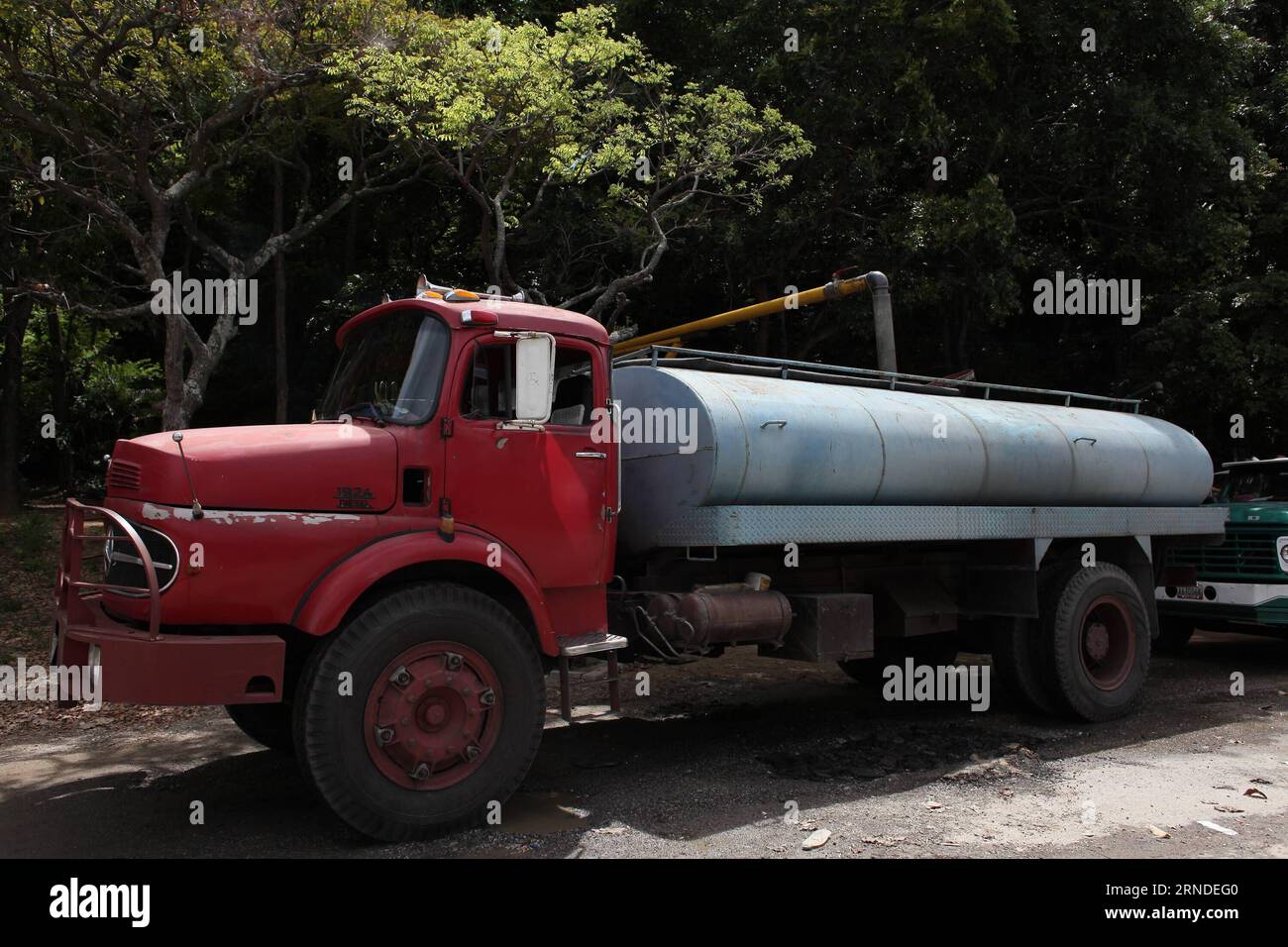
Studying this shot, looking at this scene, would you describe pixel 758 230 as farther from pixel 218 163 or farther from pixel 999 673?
pixel 999 673

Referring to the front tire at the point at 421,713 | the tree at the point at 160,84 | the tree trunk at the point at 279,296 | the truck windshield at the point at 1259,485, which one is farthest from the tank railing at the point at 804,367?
the tree trunk at the point at 279,296

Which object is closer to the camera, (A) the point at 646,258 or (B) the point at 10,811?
(B) the point at 10,811

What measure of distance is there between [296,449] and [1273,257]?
18.9 meters

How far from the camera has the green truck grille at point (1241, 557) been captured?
1040cm

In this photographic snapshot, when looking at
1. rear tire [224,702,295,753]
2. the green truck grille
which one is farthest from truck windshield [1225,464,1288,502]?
rear tire [224,702,295,753]

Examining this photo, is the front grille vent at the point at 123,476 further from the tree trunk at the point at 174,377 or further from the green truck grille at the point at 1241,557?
the green truck grille at the point at 1241,557

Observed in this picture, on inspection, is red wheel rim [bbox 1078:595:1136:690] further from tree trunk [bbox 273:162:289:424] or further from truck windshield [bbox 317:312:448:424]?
tree trunk [bbox 273:162:289:424]

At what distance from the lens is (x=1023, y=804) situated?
6133mm

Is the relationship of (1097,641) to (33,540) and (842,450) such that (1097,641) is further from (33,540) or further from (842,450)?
(33,540)

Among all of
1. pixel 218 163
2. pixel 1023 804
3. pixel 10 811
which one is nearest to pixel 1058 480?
pixel 1023 804

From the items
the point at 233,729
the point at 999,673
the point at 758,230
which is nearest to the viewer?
the point at 233,729

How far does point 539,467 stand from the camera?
20.2 feet

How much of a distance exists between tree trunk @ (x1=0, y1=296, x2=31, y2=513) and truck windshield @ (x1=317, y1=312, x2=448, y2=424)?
1623 cm

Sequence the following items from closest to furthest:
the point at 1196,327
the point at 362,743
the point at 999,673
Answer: the point at 362,743
the point at 999,673
the point at 1196,327
